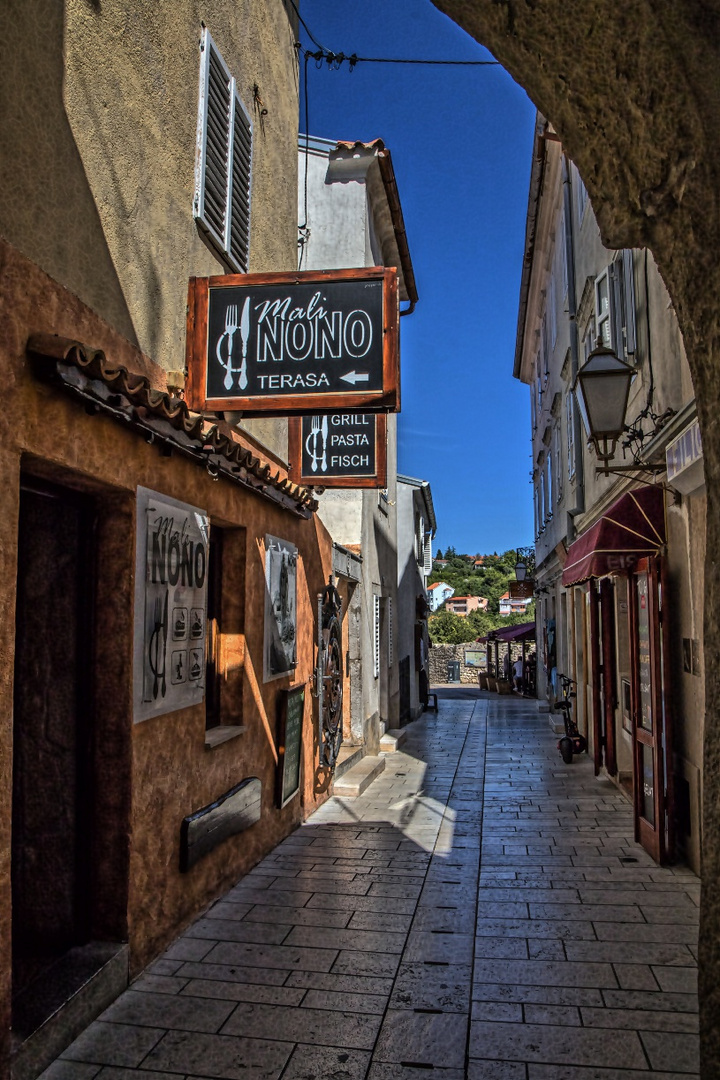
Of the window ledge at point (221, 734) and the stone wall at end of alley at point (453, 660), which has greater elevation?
the window ledge at point (221, 734)

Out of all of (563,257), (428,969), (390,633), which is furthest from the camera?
(390,633)

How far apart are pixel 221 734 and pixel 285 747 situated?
1713 millimetres

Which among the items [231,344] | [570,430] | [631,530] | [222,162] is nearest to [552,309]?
[570,430]

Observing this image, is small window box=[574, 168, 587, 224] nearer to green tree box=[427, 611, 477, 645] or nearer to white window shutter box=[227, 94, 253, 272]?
white window shutter box=[227, 94, 253, 272]

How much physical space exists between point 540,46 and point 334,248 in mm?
11587

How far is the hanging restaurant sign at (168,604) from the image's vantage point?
4.70 metres

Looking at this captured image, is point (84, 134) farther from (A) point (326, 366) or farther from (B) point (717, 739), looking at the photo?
(B) point (717, 739)

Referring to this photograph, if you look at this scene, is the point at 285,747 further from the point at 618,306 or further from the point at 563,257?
the point at 563,257

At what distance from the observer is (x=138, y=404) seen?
429 cm

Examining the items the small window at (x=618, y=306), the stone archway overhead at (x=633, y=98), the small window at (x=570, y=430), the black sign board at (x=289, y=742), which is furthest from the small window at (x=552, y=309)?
the stone archway overhead at (x=633, y=98)

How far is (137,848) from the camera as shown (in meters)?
4.55

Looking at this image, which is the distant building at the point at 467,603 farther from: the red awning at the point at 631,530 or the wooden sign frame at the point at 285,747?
the red awning at the point at 631,530

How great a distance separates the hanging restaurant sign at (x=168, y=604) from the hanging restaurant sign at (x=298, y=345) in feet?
2.74

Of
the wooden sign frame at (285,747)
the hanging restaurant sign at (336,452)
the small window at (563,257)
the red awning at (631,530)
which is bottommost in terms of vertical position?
the wooden sign frame at (285,747)
